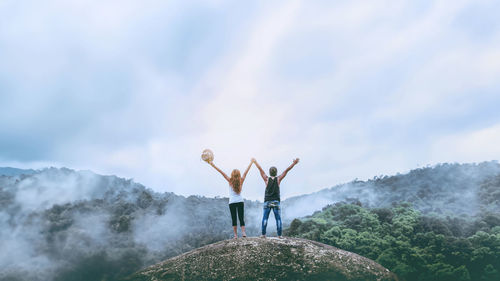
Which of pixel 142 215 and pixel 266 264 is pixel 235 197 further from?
pixel 142 215

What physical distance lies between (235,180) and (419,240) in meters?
27.4

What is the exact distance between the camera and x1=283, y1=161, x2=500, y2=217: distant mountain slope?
44.7 metres

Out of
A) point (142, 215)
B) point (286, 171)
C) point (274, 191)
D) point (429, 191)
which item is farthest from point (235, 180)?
point (429, 191)

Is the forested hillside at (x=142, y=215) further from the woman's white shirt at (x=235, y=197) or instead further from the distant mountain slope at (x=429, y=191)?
the woman's white shirt at (x=235, y=197)

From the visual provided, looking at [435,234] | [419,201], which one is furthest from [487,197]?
[435,234]

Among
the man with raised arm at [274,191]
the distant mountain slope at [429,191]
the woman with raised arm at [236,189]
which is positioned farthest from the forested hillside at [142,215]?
the woman with raised arm at [236,189]

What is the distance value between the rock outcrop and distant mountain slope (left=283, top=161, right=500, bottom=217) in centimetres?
3528

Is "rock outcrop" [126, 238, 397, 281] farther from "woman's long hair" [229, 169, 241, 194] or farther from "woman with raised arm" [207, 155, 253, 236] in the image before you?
"woman's long hair" [229, 169, 241, 194]

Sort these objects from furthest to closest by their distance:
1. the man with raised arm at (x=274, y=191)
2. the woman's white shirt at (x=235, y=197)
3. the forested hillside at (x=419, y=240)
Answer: the forested hillside at (x=419, y=240) < the man with raised arm at (x=274, y=191) < the woman's white shirt at (x=235, y=197)

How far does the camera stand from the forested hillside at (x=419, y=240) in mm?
28969

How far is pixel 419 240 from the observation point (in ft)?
108

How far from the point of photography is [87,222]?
4425 centimetres

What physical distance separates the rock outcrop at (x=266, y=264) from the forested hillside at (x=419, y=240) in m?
20.4

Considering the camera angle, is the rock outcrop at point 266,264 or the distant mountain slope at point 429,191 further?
the distant mountain slope at point 429,191
